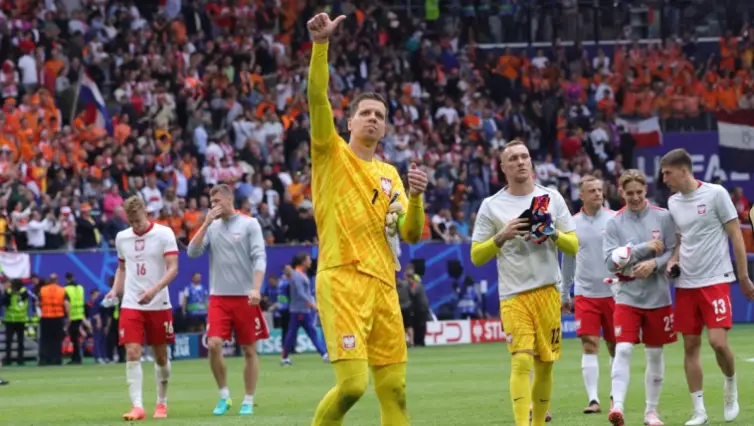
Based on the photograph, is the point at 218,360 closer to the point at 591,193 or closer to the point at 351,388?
the point at 591,193

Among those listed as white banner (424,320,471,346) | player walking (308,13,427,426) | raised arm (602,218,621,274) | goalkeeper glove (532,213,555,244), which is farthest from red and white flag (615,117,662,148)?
player walking (308,13,427,426)

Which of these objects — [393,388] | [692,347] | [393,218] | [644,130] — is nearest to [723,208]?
[692,347]

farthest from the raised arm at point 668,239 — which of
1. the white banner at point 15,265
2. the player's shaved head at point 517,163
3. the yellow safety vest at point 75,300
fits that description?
the white banner at point 15,265

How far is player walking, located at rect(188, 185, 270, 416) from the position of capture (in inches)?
659

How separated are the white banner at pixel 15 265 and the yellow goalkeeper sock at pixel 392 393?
21.4 meters

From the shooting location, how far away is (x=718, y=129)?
3900 cm

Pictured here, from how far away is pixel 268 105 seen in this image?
37.2 m

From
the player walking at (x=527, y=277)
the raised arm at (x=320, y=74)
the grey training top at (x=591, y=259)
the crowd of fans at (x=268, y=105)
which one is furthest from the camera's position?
the crowd of fans at (x=268, y=105)

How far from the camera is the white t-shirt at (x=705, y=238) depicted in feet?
44.5

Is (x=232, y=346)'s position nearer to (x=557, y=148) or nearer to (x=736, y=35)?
(x=557, y=148)

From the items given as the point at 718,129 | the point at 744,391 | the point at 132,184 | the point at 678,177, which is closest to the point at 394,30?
the point at 718,129

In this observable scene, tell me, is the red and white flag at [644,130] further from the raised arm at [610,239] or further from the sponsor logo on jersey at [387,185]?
the sponsor logo on jersey at [387,185]

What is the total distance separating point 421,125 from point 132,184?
33.9 feet

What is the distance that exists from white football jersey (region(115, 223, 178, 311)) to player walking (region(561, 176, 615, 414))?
178 inches
